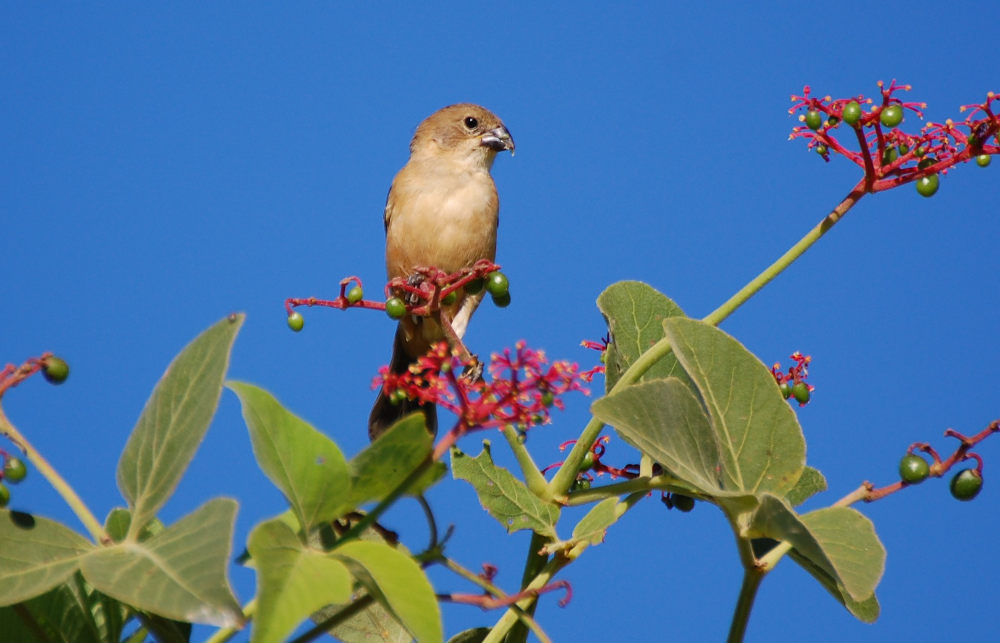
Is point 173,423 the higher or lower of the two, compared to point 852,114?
lower

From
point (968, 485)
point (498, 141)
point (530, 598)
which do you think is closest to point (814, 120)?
point (968, 485)

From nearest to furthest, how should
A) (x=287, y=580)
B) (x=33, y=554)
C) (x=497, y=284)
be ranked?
(x=287, y=580) < (x=33, y=554) < (x=497, y=284)

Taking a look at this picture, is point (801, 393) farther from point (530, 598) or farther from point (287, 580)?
point (287, 580)

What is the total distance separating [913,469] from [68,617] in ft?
4.16

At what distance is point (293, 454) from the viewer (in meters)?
1.40

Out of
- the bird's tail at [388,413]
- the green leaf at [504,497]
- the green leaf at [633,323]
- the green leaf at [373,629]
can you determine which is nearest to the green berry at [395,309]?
the green leaf at [504,497]

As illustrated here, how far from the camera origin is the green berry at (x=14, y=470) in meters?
1.63

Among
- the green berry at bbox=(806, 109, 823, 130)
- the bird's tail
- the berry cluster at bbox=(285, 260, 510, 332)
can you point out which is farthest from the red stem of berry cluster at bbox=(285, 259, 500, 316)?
the bird's tail

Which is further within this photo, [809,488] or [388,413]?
[388,413]

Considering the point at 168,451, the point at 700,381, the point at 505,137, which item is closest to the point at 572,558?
the point at 700,381

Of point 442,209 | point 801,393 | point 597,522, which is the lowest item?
point 597,522

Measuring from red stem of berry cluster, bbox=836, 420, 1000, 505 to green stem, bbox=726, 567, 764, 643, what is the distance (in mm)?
186

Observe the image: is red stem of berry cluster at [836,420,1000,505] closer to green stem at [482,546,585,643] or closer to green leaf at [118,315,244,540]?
green stem at [482,546,585,643]

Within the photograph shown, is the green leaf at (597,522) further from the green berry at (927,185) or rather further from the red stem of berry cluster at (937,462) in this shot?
the green berry at (927,185)
